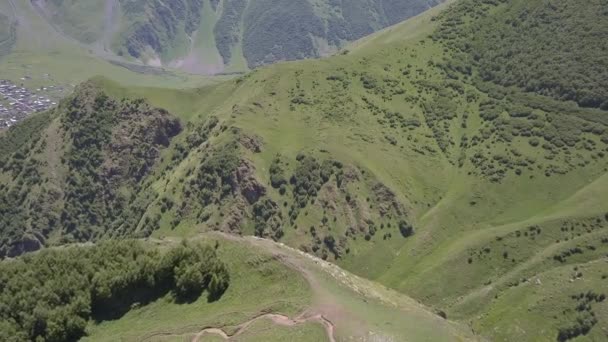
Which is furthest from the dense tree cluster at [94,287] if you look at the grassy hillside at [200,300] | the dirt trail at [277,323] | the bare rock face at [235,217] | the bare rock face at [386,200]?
the bare rock face at [386,200]

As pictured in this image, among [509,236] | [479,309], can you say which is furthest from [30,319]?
[509,236]

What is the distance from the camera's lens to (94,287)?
74.9m

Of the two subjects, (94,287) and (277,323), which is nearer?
(277,323)

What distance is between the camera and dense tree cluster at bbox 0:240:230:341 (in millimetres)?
70125

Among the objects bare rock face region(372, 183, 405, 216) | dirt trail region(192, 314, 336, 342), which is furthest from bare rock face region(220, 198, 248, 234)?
dirt trail region(192, 314, 336, 342)

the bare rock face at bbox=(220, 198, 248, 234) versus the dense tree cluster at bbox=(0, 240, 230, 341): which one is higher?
the dense tree cluster at bbox=(0, 240, 230, 341)

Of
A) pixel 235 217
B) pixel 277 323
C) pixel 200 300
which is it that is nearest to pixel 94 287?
pixel 200 300

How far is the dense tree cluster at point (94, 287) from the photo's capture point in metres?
70.1

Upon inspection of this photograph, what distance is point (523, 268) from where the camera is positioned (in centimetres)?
15088

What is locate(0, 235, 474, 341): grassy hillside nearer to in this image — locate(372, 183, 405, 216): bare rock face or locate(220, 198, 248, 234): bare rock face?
locate(220, 198, 248, 234): bare rock face

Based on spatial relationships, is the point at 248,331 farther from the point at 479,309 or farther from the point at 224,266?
the point at 479,309

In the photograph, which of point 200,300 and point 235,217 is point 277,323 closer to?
point 200,300

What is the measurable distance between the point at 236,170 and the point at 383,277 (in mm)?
53776

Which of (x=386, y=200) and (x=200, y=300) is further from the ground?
(x=200, y=300)
